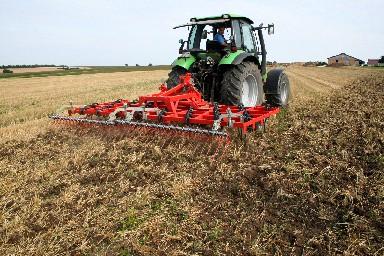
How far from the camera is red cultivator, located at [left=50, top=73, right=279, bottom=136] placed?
5.04m

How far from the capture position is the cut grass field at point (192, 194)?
115 inches

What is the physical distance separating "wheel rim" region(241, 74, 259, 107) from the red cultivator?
1069mm

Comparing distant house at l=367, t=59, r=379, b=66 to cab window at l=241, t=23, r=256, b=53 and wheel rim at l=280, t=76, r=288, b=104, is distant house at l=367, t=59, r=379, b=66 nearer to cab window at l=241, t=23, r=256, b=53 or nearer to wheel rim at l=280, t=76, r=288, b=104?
wheel rim at l=280, t=76, r=288, b=104

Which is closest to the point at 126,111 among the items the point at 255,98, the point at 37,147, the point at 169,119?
the point at 169,119

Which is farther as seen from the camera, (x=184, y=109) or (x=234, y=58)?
(x=234, y=58)

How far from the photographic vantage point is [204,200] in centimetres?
362

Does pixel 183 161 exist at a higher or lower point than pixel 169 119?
lower

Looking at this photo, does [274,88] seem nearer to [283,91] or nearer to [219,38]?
[283,91]

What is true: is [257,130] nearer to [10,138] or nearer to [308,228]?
[308,228]

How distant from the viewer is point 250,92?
7.23 metres

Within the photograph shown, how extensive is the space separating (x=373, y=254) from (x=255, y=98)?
4771 mm

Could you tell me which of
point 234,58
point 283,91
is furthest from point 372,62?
point 234,58

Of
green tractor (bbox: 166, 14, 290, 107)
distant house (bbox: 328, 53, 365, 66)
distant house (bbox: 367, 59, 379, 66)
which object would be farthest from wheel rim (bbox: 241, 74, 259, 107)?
distant house (bbox: 367, 59, 379, 66)

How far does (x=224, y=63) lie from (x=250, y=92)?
3.67 ft
